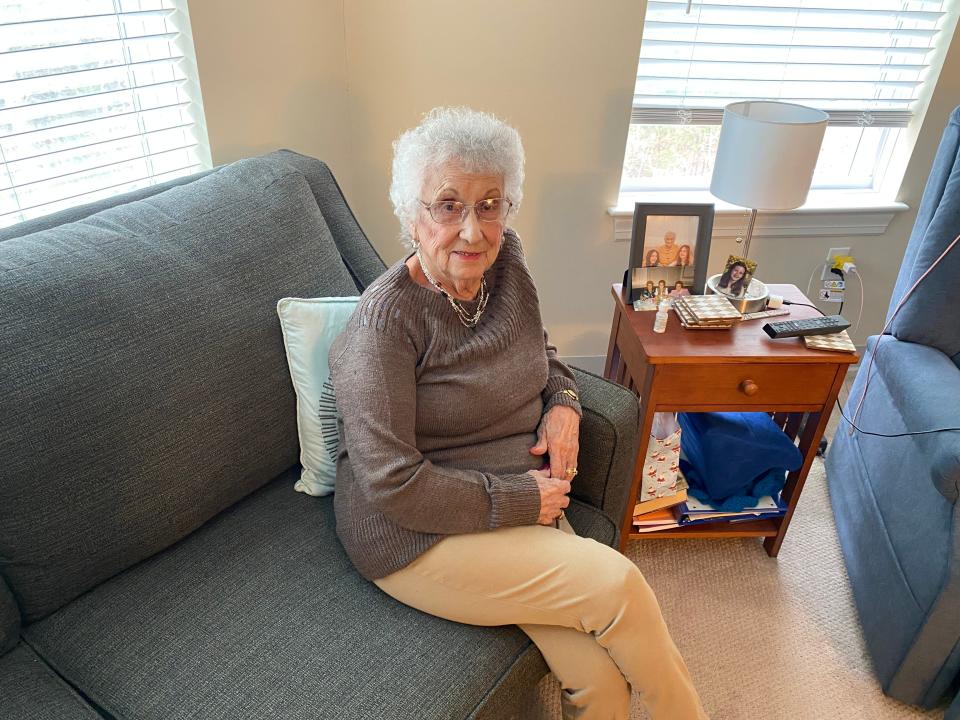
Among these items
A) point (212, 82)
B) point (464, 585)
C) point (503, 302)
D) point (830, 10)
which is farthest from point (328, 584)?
point (830, 10)

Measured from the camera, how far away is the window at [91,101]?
1388 millimetres

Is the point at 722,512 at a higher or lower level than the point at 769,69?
lower

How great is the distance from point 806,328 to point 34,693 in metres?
1.62

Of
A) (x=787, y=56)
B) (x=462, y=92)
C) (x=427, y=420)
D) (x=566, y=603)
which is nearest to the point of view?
(x=566, y=603)

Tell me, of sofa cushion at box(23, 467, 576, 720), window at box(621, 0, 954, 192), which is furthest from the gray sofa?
window at box(621, 0, 954, 192)

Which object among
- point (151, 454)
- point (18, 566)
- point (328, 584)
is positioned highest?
point (151, 454)

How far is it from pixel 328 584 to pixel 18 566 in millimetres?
475

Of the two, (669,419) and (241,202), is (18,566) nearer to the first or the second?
(241,202)

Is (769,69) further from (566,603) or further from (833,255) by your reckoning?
(566,603)

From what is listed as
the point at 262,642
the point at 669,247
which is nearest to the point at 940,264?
the point at 669,247

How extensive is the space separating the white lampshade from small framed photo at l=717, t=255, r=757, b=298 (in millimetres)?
139

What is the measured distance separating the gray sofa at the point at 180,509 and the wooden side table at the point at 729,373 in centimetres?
23

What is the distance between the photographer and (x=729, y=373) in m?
1.59

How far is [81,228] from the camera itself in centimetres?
125
